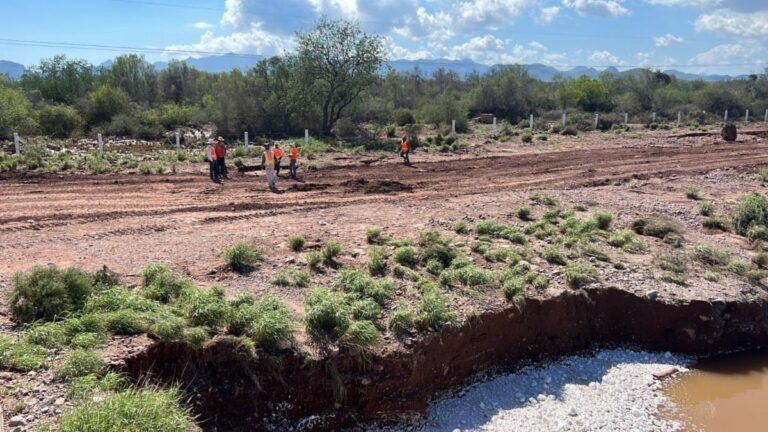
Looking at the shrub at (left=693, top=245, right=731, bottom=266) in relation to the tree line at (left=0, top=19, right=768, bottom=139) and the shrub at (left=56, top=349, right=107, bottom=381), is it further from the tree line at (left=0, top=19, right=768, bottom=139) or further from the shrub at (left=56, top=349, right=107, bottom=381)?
the tree line at (left=0, top=19, right=768, bottom=139)

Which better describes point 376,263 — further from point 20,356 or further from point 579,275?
point 20,356

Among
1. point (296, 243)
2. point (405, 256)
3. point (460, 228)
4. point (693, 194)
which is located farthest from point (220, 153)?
point (693, 194)

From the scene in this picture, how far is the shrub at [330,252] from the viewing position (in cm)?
1123

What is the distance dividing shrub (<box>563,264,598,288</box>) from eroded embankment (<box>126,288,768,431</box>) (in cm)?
29

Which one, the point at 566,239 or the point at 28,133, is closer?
the point at 566,239

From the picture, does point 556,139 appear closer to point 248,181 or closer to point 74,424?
point 248,181

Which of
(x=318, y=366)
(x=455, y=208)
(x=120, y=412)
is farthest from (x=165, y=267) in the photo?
(x=455, y=208)

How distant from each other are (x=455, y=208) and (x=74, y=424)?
1191 centimetres

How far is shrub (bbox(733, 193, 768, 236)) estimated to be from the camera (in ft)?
50.8

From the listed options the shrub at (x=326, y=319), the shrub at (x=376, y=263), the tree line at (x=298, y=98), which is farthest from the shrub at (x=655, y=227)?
the tree line at (x=298, y=98)

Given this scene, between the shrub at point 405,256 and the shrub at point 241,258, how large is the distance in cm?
268

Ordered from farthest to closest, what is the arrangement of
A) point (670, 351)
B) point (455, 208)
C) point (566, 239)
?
point (455, 208) → point (566, 239) → point (670, 351)

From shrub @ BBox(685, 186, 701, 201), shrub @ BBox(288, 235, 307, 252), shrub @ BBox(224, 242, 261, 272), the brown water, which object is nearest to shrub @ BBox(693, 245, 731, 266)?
the brown water

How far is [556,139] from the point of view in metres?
35.2
